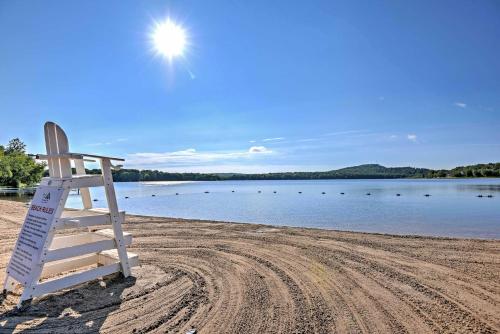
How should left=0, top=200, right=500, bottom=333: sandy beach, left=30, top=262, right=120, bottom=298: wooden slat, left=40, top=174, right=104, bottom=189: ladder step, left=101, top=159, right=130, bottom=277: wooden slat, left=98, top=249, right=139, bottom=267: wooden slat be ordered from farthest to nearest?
left=98, top=249, right=139, bottom=267: wooden slat
left=101, top=159, right=130, bottom=277: wooden slat
left=40, top=174, right=104, bottom=189: ladder step
left=30, top=262, right=120, bottom=298: wooden slat
left=0, top=200, right=500, bottom=333: sandy beach

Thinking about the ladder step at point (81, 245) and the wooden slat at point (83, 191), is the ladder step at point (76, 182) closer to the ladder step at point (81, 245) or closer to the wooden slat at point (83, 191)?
the wooden slat at point (83, 191)

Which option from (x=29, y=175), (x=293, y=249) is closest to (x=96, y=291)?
(x=293, y=249)

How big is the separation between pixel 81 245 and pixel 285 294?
10.3 feet

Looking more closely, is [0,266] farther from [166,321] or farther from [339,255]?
[339,255]

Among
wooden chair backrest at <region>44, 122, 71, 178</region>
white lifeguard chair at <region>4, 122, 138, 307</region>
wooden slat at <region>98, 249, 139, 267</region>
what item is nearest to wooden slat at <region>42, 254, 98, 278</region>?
white lifeguard chair at <region>4, 122, 138, 307</region>

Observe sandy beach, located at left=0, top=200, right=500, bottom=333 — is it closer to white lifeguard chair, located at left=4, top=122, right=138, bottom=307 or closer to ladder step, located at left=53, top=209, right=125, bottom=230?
white lifeguard chair, located at left=4, top=122, right=138, bottom=307

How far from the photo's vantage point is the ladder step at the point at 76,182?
193 inches

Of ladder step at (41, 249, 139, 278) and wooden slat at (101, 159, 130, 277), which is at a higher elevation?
wooden slat at (101, 159, 130, 277)

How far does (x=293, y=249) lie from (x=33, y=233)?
5364 mm

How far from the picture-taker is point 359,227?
1798 centimetres

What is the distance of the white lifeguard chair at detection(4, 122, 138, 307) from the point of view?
4.65m

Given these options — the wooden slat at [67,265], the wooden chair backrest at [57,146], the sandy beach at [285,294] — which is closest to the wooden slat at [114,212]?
the sandy beach at [285,294]

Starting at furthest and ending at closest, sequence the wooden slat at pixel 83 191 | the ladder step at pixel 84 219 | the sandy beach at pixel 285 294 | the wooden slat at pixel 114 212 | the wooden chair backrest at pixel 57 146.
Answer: the wooden slat at pixel 83 191 < the wooden slat at pixel 114 212 < the wooden chair backrest at pixel 57 146 < the ladder step at pixel 84 219 < the sandy beach at pixel 285 294

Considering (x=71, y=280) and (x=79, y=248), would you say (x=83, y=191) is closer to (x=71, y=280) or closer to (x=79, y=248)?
(x=79, y=248)
